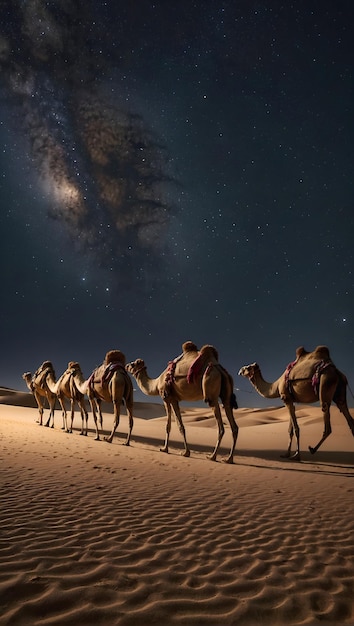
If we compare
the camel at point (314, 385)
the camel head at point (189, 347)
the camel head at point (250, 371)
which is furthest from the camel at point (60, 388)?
the camel at point (314, 385)

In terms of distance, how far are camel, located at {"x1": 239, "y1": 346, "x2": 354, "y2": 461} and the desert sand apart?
2589 mm

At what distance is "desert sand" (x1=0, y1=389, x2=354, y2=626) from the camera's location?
248cm

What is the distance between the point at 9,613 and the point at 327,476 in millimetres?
8188

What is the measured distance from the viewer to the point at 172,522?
14.4ft

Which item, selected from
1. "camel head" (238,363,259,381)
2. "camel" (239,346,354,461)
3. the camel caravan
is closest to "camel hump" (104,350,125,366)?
the camel caravan

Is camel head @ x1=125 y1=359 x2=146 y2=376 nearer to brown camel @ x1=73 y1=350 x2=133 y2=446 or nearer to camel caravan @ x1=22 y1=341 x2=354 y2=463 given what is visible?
camel caravan @ x1=22 y1=341 x2=354 y2=463

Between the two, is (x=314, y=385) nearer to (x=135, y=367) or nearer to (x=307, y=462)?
(x=307, y=462)

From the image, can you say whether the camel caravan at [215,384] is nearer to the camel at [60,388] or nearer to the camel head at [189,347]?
the camel head at [189,347]

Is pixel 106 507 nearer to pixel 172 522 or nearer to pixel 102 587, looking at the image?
pixel 172 522

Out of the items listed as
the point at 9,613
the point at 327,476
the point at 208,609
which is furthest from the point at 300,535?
the point at 327,476

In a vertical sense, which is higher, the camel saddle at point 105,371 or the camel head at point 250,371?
the camel head at point 250,371

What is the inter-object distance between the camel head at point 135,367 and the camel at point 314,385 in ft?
16.3

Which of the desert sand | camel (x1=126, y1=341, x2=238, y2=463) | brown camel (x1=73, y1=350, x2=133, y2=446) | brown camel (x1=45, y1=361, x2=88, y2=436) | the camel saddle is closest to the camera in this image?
the desert sand

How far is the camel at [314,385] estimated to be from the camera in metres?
9.89
